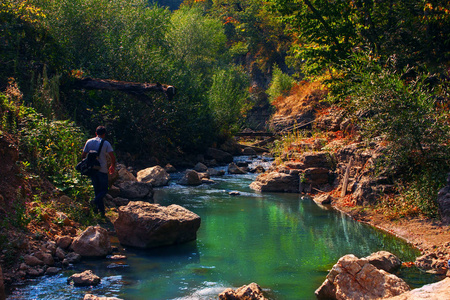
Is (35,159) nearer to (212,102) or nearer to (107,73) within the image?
(107,73)

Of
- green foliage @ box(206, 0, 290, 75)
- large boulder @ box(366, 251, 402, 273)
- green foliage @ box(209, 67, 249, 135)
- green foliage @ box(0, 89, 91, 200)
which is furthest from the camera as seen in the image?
green foliage @ box(206, 0, 290, 75)

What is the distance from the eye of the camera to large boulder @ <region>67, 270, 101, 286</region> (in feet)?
20.4

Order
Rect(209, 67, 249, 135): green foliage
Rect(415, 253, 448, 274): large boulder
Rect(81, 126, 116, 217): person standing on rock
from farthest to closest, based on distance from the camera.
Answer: Rect(209, 67, 249, 135): green foliage
Rect(81, 126, 116, 217): person standing on rock
Rect(415, 253, 448, 274): large boulder

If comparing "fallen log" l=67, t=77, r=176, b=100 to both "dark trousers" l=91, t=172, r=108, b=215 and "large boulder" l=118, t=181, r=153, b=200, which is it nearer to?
"large boulder" l=118, t=181, r=153, b=200

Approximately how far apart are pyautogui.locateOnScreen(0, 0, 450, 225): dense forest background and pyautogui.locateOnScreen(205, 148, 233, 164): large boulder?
0.56 m

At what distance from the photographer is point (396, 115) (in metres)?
10.2

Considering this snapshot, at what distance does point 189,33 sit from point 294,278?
111 ft

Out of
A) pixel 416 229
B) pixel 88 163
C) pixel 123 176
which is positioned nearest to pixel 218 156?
pixel 123 176

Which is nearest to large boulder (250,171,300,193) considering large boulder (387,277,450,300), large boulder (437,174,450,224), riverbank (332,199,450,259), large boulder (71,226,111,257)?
riverbank (332,199,450,259)

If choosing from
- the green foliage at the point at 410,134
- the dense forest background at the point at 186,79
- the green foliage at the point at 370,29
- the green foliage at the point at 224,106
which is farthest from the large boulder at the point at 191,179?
the green foliage at the point at 224,106

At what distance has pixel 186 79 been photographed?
24.7 meters

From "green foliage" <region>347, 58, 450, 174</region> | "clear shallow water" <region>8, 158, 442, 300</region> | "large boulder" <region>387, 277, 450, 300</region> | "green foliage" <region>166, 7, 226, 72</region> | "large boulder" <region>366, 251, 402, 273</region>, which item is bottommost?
"clear shallow water" <region>8, 158, 442, 300</region>

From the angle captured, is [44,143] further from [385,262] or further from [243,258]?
[385,262]

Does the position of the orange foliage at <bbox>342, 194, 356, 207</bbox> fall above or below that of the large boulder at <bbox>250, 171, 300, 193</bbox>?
below
